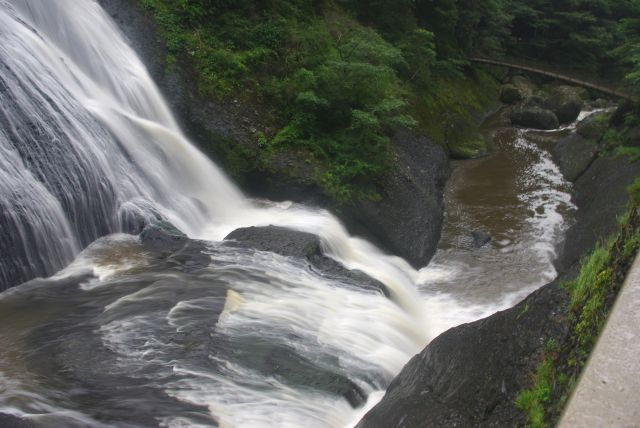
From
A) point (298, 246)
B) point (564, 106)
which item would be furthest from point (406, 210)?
point (564, 106)

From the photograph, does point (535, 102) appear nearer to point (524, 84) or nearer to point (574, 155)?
point (524, 84)

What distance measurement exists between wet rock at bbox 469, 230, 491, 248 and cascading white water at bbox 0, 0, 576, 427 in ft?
5.71

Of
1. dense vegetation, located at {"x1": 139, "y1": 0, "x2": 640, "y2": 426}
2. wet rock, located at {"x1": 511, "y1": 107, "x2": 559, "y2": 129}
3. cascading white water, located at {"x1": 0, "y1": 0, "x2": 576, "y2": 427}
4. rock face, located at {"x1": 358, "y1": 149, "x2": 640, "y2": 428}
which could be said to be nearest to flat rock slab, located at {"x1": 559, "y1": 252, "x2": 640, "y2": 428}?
rock face, located at {"x1": 358, "y1": 149, "x2": 640, "y2": 428}

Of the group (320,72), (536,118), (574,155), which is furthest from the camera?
(536,118)

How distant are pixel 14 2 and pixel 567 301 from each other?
10480 mm

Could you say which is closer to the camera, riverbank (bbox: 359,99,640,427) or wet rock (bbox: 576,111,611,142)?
riverbank (bbox: 359,99,640,427)

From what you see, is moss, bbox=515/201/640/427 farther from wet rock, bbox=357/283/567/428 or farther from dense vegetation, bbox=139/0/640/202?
dense vegetation, bbox=139/0/640/202

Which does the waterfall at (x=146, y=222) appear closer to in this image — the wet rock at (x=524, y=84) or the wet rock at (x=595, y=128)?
the wet rock at (x=595, y=128)

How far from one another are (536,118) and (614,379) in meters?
20.7

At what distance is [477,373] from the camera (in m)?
5.25

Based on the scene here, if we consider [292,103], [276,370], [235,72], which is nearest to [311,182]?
[292,103]

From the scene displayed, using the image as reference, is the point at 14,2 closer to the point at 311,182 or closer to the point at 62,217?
the point at 62,217

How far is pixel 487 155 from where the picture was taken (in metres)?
18.6

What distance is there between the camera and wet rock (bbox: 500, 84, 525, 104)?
88.7ft
